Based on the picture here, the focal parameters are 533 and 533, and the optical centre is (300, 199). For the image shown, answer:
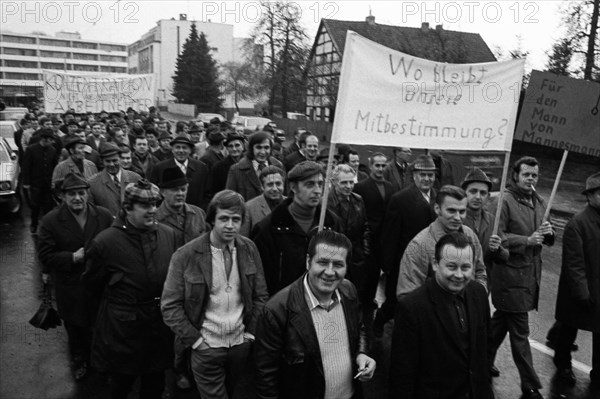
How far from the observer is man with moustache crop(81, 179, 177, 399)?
3.67 m

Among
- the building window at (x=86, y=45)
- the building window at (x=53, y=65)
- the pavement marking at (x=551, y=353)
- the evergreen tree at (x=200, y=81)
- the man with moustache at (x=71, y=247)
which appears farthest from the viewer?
the building window at (x=86, y=45)

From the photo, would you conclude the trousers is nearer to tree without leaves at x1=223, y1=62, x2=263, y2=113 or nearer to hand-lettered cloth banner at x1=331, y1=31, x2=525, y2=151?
hand-lettered cloth banner at x1=331, y1=31, x2=525, y2=151

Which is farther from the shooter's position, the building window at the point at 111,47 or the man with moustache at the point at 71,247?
the building window at the point at 111,47

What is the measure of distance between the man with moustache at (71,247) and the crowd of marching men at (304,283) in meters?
0.01

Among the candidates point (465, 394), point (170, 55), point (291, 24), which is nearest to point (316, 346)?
point (465, 394)

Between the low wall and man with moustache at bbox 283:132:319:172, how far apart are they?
46851mm

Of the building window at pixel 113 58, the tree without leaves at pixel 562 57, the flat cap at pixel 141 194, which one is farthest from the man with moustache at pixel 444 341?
the building window at pixel 113 58

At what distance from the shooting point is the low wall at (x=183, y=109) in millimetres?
53984

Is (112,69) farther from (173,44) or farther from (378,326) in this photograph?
(378,326)

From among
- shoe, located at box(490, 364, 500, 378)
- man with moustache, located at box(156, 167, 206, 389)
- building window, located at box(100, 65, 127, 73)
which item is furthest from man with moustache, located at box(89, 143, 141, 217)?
building window, located at box(100, 65, 127, 73)

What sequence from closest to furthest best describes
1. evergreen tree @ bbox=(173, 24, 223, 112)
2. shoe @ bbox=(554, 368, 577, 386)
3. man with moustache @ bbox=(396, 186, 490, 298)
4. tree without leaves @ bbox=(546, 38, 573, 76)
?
1. man with moustache @ bbox=(396, 186, 490, 298)
2. shoe @ bbox=(554, 368, 577, 386)
3. tree without leaves @ bbox=(546, 38, 573, 76)
4. evergreen tree @ bbox=(173, 24, 223, 112)

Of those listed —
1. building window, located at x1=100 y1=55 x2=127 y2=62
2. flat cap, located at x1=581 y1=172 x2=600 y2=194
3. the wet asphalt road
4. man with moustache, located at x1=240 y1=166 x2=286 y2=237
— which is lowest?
the wet asphalt road

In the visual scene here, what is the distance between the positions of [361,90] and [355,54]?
264mm

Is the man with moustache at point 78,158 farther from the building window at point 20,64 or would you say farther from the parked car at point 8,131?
the building window at point 20,64
